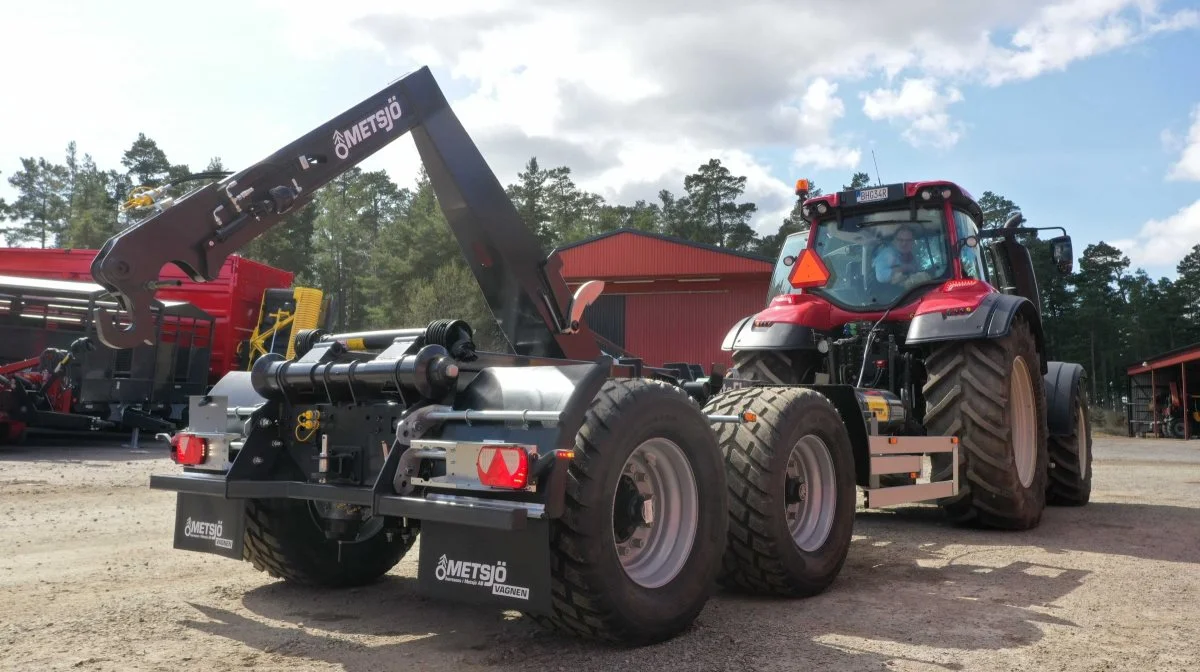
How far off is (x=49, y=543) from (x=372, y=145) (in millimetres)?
3459

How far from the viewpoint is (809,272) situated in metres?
7.74

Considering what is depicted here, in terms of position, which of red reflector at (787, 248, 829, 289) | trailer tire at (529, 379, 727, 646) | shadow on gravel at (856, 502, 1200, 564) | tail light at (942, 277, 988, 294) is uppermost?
red reflector at (787, 248, 829, 289)

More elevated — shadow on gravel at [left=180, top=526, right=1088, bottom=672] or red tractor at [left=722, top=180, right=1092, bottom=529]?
red tractor at [left=722, top=180, right=1092, bottom=529]

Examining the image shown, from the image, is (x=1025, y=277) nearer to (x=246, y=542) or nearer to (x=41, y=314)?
(x=246, y=542)

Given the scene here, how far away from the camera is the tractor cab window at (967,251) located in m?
7.43

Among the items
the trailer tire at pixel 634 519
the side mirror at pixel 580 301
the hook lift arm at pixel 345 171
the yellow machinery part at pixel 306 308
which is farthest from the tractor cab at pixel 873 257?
the yellow machinery part at pixel 306 308

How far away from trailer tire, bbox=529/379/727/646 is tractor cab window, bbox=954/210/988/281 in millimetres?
4281

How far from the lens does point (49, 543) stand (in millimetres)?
6199

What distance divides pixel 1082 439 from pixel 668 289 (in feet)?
66.2

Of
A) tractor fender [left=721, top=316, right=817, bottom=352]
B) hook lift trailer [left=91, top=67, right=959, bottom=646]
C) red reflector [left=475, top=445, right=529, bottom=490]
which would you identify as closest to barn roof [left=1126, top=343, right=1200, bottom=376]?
tractor fender [left=721, top=316, right=817, bottom=352]

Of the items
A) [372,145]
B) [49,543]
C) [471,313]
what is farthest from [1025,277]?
[471,313]

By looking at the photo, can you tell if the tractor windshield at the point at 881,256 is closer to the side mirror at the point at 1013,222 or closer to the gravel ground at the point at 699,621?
the side mirror at the point at 1013,222

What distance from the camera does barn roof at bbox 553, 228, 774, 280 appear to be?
27.2m

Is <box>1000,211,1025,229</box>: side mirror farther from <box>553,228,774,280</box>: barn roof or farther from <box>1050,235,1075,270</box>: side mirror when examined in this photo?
<box>553,228,774,280</box>: barn roof
